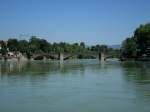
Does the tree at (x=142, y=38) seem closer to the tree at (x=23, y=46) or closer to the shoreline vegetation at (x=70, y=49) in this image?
the shoreline vegetation at (x=70, y=49)

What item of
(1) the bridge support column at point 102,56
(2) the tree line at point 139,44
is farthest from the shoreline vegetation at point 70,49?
(1) the bridge support column at point 102,56

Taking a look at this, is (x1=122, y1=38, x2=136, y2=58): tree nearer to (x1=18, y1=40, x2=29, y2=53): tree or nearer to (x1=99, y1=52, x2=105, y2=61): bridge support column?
(x1=99, y1=52, x2=105, y2=61): bridge support column

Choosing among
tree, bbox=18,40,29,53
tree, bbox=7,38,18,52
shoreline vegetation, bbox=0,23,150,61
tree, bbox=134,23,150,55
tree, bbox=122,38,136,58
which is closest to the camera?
tree, bbox=134,23,150,55

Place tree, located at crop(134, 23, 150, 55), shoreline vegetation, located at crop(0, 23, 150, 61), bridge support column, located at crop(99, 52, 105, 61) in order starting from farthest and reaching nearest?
bridge support column, located at crop(99, 52, 105, 61) < shoreline vegetation, located at crop(0, 23, 150, 61) < tree, located at crop(134, 23, 150, 55)

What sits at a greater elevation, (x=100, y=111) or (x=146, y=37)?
(x=146, y=37)

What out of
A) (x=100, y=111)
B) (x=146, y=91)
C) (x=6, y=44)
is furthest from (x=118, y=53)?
(x=100, y=111)

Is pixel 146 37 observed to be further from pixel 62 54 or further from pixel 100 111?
pixel 100 111

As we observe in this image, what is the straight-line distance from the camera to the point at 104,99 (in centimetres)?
1995

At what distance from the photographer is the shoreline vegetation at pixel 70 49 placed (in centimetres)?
9175

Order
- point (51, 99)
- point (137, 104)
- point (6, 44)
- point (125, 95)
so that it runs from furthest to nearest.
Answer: point (6, 44), point (125, 95), point (51, 99), point (137, 104)

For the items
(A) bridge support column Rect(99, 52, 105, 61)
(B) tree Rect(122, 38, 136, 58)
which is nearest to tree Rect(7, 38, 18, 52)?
(A) bridge support column Rect(99, 52, 105, 61)

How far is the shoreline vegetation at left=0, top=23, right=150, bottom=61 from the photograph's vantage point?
301ft

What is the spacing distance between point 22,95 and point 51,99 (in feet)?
7.36

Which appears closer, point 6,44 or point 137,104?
point 137,104
